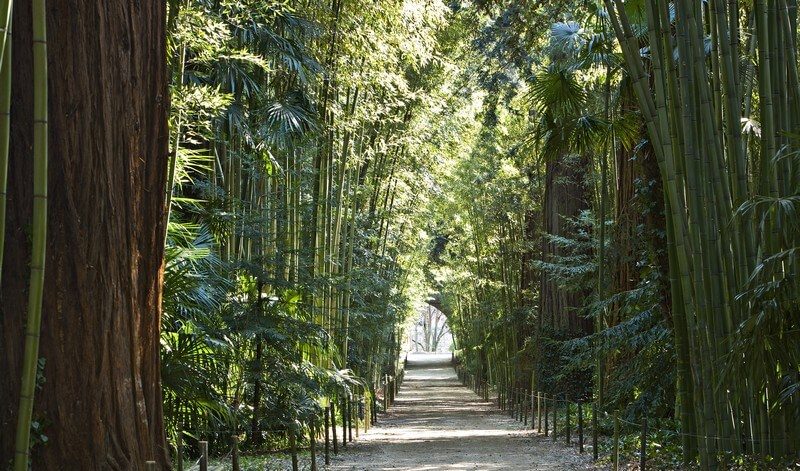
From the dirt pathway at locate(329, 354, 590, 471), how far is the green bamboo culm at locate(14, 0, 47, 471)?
599 cm

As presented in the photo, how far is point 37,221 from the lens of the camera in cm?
A: 309

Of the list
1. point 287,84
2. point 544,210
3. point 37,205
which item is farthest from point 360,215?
point 37,205

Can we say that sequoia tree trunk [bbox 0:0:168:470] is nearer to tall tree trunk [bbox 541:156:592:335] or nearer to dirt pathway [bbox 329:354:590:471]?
dirt pathway [bbox 329:354:590:471]

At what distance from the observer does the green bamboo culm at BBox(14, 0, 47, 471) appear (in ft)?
10.2

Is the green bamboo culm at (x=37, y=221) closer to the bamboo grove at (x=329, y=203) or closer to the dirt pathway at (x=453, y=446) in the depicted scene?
the bamboo grove at (x=329, y=203)

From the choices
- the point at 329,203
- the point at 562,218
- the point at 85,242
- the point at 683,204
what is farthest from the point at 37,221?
the point at 562,218

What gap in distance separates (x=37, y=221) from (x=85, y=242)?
75 cm

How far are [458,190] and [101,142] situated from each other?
62.5ft

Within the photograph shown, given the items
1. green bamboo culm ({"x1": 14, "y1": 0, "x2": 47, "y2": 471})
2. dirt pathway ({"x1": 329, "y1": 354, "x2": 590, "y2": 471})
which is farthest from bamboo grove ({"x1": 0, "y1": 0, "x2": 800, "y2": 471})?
dirt pathway ({"x1": 329, "y1": 354, "x2": 590, "y2": 471})

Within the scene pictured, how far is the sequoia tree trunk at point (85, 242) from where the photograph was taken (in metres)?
3.68

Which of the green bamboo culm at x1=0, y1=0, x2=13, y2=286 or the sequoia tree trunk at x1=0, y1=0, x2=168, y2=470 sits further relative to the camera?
the sequoia tree trunk at x1=0, y1=0, x2=168, y2=470

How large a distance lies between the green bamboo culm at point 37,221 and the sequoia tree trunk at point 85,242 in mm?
547

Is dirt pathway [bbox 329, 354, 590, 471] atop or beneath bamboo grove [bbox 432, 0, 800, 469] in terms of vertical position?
beneath

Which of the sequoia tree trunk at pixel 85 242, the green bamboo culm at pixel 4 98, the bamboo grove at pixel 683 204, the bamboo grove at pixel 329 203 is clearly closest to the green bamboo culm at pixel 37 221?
the bamboo grove at pixel 329 203
